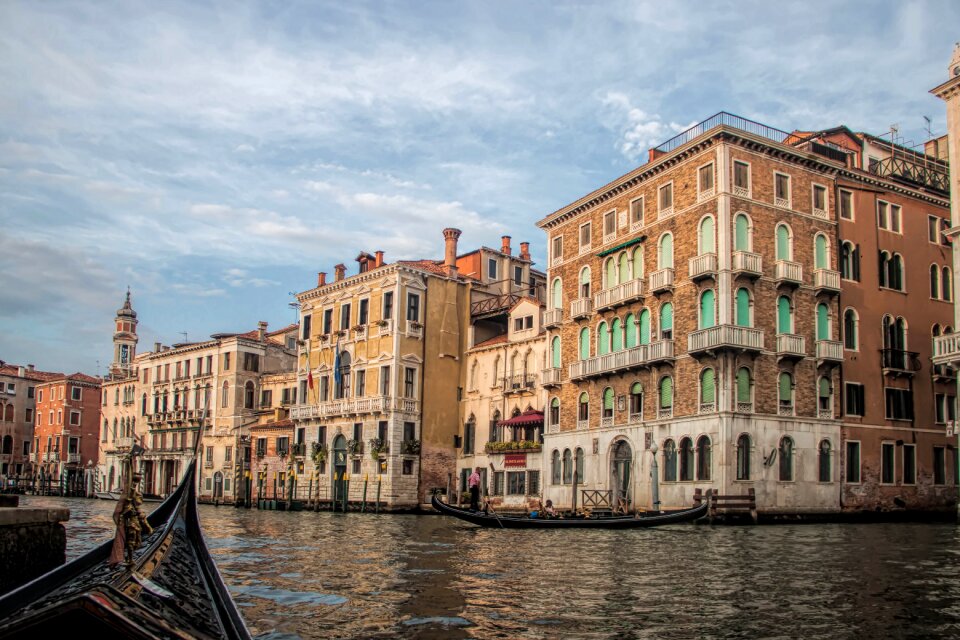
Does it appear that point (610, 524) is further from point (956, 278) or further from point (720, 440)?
point (956, 278)

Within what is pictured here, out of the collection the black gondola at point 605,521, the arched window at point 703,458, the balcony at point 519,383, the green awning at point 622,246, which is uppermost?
the green awning at point 622,246

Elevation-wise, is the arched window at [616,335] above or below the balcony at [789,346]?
above

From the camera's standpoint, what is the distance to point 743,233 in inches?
1054

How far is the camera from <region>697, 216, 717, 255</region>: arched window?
2681 centimetres

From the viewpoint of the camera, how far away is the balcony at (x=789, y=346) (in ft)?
85.8

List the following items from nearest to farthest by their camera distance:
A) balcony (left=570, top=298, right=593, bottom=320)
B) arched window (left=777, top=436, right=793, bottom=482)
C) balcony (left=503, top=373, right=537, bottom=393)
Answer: arched window (left=777, top=436, right=793, bottom=482) < balcony (left=570, top=298, right=593, bottom=320) < balcony (left=503, top=373, right=537, bottom=393)

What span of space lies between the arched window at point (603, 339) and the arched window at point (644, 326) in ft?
5.66

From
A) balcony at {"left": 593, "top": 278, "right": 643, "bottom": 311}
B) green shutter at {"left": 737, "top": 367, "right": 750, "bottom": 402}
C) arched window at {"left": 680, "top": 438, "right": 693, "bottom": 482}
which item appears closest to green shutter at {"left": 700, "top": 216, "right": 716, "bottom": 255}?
balcony at {"left": 593, "top": 278, "right": 643, "bottom": 311}

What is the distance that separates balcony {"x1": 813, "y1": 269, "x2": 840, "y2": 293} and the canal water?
955cm

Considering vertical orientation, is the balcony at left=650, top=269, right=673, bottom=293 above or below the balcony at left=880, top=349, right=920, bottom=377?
above

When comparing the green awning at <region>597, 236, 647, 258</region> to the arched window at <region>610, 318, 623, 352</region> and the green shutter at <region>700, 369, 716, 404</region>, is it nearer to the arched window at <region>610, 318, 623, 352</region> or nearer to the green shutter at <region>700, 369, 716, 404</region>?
the arched window at <region>610, 318, 623, 352</region>

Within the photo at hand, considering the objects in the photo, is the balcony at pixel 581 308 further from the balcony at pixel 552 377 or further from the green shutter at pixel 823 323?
the green shutter at pixel 823 323

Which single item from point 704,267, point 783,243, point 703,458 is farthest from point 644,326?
point 703,458


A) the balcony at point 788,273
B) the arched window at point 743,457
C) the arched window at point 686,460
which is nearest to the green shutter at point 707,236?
the balcony at point 788,273
